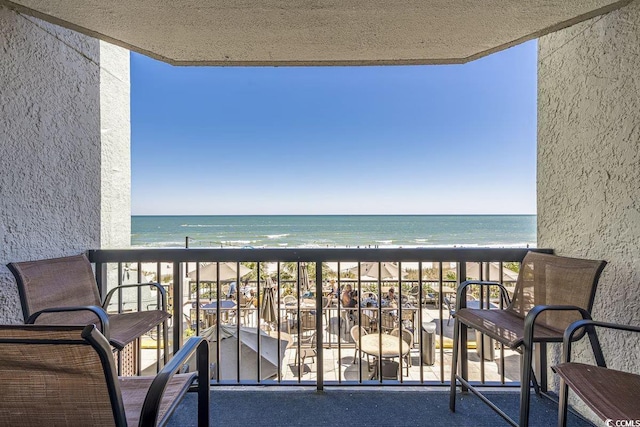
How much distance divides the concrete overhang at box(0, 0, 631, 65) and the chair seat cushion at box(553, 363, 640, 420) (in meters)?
1.76

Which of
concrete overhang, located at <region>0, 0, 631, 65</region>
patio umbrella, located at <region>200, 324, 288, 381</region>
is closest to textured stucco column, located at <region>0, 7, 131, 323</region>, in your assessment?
concrete overhang, located at <region>0, 0, 631, 65</region>

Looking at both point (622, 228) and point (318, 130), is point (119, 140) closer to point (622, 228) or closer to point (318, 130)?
point (622, 228)

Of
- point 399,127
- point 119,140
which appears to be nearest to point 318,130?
point 399,127

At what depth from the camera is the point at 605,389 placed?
1.00 metres

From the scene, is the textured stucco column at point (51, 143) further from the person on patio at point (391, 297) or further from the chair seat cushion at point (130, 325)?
the person on patio at point (391, 297)

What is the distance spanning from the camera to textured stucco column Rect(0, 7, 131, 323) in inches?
64.0

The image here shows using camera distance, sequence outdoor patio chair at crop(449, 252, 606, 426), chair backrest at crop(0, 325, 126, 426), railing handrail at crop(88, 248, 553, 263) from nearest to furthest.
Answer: chair backrest at crop(0, 325, 126, 426)
outdoor patio chair at crop(449, 252, 606, 426)
railing handrail at crop(88, 248, 553, 263)

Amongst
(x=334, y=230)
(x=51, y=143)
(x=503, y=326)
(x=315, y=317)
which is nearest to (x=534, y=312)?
(x=503, y=326)

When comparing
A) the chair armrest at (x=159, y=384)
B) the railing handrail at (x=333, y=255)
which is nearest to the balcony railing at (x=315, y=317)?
the railing handrail at (x=333, y=255)

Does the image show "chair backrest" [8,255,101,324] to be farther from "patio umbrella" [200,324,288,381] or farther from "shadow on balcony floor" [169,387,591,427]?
"patio umbrella" [200,324,288,381]

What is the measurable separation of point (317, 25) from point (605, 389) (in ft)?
6.96

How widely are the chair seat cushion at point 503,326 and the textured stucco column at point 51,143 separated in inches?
102

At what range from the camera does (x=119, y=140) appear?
8.82ft

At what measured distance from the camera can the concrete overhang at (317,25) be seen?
5.02 ft
